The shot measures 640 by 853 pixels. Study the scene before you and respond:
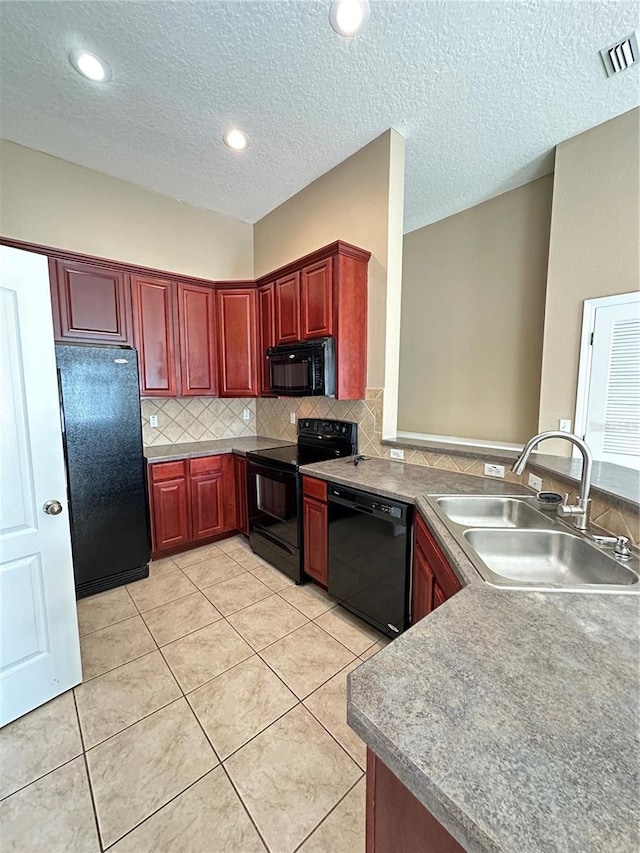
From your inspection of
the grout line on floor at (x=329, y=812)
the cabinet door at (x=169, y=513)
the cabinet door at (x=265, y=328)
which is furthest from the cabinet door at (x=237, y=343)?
the grout line on floor at (x=329, y=812)

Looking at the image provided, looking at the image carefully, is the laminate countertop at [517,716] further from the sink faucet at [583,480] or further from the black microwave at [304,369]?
the black microwave at [304,369]

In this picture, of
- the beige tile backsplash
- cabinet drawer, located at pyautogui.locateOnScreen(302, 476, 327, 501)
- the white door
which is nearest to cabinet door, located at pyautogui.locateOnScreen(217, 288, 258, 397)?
the beige tile backsplash

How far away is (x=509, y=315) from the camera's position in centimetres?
326

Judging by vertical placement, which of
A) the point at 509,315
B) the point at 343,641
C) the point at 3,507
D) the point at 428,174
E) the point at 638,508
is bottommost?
the point at 343,641

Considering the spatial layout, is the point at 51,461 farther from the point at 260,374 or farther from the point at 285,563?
the point at 260,374

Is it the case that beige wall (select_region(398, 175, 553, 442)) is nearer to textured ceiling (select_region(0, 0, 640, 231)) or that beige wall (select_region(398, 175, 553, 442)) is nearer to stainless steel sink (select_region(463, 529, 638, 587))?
textured ceiling (select_region(0, 0, 640, 231))

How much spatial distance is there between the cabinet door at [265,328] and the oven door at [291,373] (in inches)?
7.2

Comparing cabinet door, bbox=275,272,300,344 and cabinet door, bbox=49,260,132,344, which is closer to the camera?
cabinet door, bbox=49,260,132,344

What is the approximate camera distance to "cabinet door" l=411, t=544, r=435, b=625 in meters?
1.50

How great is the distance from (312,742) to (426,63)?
3446mm

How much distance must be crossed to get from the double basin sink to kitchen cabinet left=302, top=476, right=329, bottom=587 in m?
0.84

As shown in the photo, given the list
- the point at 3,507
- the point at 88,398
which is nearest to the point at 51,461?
the point at 3,507

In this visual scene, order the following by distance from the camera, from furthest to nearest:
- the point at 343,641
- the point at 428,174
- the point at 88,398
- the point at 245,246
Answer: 1. the point at 245,246
2. the point at 428,174
3. the point at 88,398
4. the point at 343,641

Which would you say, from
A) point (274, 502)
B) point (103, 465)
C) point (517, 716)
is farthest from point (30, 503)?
point (517, 716)
